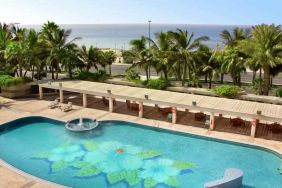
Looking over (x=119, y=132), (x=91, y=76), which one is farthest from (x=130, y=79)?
(x=119, y=132)

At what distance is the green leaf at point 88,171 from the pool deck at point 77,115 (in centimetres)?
259

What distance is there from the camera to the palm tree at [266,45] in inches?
1117

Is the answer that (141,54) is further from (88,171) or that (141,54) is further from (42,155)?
(88,171)

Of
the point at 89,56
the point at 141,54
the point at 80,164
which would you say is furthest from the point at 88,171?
the point at 89,56

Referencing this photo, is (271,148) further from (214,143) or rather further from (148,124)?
(148,124)

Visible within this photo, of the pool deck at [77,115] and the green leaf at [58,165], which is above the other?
the pool deck at [77,115]

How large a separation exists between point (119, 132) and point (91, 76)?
1278cm

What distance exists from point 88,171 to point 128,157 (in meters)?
3.16

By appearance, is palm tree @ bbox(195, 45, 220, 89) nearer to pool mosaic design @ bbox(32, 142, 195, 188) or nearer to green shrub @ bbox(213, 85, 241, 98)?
green shrub @ bbox(213, 85, 241, 98)

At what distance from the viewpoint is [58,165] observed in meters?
19.5

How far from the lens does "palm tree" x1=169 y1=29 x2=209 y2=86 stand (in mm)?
32375

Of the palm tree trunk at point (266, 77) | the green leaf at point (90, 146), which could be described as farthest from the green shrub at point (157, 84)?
the green leaf at point (90, 146)

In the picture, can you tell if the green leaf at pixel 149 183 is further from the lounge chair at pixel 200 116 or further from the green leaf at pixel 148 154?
the lounge chair at pixel 200 116

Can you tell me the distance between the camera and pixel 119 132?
2502 cm
